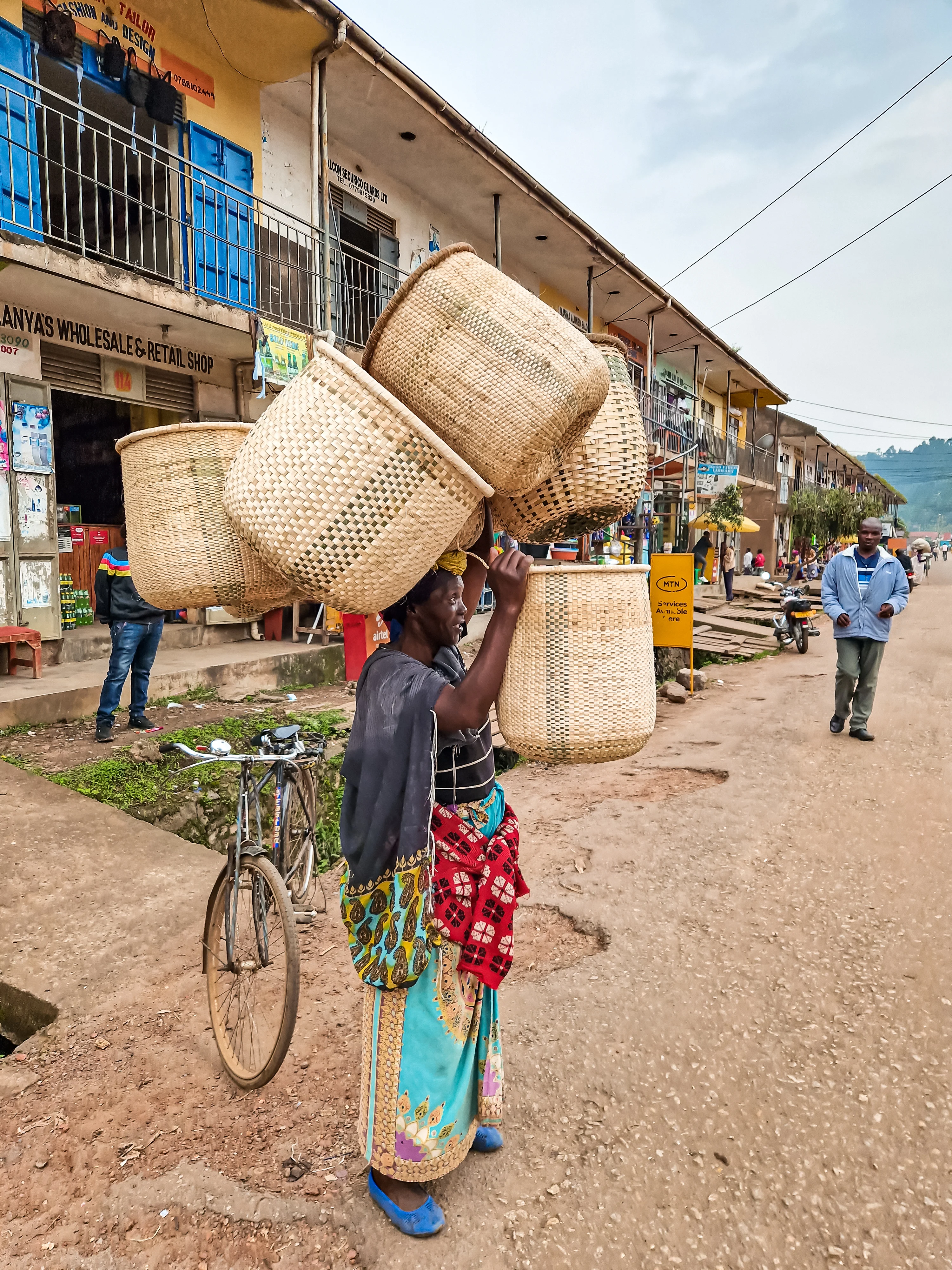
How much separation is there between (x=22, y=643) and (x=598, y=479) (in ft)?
20.8

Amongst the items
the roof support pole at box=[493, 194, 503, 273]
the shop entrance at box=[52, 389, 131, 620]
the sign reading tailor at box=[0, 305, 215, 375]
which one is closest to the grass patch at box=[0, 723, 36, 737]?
the shop entrance at box=[52, 389, 131, 620]

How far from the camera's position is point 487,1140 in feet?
6.75

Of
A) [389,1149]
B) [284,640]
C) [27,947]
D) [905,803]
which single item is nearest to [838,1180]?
[389,1149]

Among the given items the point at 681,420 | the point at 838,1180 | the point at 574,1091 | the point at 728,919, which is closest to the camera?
the point at 838,1180

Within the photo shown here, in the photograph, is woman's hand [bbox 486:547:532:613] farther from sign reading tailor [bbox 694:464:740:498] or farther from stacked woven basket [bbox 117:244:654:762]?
sign reading tailor [bbox 694:464:740:498]

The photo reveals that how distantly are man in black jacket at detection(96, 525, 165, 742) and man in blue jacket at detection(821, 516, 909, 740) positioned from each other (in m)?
5.06

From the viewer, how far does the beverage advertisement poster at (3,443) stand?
22.1ft

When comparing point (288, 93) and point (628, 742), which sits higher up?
point (288, 93)

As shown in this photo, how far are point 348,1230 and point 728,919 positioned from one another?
2.09 m

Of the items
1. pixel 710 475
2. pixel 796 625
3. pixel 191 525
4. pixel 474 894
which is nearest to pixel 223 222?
pixel 191 525

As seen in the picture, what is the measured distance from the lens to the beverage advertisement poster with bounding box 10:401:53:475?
6.88 metres

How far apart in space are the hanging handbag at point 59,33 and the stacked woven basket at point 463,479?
731cm

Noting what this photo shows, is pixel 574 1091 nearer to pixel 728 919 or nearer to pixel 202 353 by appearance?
pixel 728 919

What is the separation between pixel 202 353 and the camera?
8.66 metres
